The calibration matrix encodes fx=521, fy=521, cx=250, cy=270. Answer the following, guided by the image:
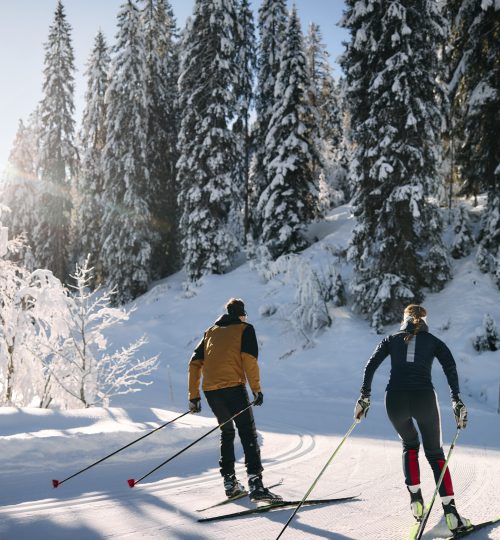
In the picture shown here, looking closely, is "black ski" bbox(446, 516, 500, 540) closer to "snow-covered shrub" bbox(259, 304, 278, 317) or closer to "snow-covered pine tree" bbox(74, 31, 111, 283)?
"snow-covered shrub" bbox(259, 304, 278, 317)

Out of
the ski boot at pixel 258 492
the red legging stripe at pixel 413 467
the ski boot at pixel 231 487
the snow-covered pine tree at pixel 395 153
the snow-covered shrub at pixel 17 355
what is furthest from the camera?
the snow-covered pine tree at pixel 395 153

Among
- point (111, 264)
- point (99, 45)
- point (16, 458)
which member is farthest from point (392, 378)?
point (99, 45)

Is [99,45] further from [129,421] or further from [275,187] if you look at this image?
[129,421]

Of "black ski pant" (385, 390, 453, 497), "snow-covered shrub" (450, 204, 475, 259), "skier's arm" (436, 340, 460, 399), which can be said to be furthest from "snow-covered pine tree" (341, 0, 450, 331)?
"black ski pant" (385, 390, 453, 497)

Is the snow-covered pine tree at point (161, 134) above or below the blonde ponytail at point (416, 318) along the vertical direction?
above

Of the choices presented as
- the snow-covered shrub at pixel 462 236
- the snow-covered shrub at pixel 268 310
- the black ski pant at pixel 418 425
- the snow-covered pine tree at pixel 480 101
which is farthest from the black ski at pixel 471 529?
the snow-covered shrub at pixel 268 310

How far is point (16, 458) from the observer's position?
21.2 feet

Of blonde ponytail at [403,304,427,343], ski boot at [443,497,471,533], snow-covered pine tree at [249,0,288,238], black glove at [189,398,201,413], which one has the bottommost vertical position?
ski boot at [443,497,471,533]

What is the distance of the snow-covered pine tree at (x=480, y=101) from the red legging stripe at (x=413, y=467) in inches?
491

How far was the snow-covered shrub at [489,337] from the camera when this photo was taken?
46.5 ft

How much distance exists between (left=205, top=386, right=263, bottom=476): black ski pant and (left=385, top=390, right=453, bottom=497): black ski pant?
4.98ft

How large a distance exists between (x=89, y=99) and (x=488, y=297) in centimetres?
2992

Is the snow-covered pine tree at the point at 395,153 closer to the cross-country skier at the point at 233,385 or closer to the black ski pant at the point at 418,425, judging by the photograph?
the cross-country skier at the point at 233,385

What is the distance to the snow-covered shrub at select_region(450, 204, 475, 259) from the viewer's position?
1831 cm
